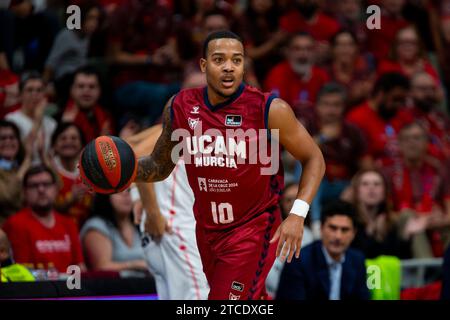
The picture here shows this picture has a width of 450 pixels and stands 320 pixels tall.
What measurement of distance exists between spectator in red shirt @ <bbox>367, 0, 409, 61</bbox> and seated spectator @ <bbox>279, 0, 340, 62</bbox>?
19.0 inches

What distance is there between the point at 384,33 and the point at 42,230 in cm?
553

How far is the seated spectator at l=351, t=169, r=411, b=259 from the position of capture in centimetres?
1030

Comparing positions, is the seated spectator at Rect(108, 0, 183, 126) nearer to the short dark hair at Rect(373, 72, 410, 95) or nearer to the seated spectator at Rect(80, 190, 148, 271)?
the seated spectator at Rect(80, 190, 148, 271)

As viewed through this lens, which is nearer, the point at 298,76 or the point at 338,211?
the point at 338,211

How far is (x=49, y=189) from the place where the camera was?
370 inches

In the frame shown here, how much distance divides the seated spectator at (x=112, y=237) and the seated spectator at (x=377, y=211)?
6.83 ft

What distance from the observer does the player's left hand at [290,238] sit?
6.36 metres

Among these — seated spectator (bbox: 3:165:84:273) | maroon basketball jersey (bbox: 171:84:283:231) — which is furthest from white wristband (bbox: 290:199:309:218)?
seated spectator (bbox: 3:165:84:273)

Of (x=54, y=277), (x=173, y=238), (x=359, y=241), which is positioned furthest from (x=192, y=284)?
(x=359, y=241)

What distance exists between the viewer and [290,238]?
6387 millimetres

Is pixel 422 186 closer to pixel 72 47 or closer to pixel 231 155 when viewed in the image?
pixel 72 47

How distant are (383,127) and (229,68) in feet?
17.4

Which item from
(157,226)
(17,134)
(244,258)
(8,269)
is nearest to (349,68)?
(17,134)

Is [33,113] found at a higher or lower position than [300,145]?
higher
